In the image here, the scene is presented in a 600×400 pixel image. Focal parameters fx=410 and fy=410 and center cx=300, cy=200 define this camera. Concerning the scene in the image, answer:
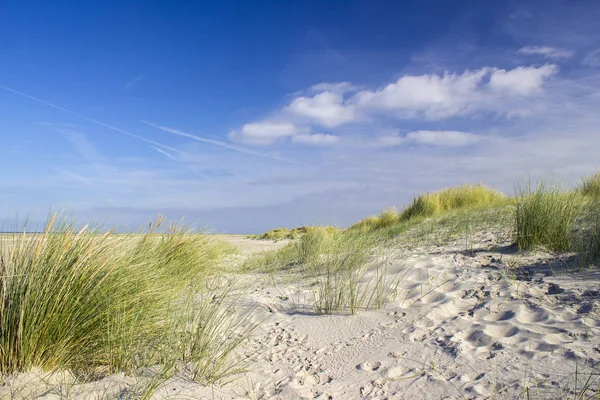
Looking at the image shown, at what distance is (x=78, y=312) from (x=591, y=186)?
11029mm

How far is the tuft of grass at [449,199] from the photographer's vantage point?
12.8m

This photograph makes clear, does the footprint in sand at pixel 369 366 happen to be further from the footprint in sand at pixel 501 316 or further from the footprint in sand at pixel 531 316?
the footprint in sand at pixel 531 316

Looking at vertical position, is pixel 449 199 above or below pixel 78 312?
above

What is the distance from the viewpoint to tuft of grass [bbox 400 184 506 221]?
12845mm

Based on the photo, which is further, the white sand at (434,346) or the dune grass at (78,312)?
the dune grass at (78,312)

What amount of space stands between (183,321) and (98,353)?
1.90ft

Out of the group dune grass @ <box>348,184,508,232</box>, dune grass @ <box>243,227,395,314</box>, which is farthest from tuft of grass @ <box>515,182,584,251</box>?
dune grass @ <box>348,184,508,232</box>

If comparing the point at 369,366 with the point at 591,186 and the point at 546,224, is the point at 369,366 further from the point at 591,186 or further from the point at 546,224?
the point at 591,186

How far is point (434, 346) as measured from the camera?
118 inches

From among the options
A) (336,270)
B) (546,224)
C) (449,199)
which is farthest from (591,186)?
(336,270)

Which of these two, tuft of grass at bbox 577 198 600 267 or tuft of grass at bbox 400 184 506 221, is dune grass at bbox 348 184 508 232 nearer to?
tuft of grass at bbox 400 184 506 221

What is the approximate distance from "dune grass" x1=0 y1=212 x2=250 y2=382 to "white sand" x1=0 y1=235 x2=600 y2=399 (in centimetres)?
19

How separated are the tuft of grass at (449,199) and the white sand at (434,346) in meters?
8.48

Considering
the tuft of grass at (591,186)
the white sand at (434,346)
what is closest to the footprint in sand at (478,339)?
the white sand at (434,346)
